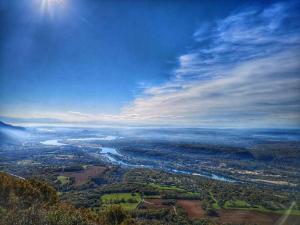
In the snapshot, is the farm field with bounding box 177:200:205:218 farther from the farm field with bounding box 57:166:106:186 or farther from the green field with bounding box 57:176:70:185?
the green field with bounding box 57:176:70:185

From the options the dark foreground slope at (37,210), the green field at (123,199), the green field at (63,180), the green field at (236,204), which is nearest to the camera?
the dark foreground slope at (37,210)

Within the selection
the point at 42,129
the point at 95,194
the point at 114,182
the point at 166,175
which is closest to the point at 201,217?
the point at 95,194

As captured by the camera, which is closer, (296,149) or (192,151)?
(296,149)

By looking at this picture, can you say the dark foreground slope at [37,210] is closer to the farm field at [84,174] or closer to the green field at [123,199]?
the green field at [123,199]

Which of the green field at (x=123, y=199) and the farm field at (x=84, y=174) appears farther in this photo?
the farm field at (x=84, y=174)

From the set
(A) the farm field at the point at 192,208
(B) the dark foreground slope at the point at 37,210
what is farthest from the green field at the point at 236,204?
(B) the dark foreground slope at the point at 37,210

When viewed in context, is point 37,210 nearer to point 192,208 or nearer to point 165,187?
point 192,208

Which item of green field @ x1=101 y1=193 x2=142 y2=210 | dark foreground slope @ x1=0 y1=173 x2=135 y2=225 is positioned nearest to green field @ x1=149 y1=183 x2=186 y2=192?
green field @ x1=101 y1=193 x2=142 y2=210

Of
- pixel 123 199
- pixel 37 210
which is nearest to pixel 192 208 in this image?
pixel 123 199

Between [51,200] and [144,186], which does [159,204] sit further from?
[51,200]
